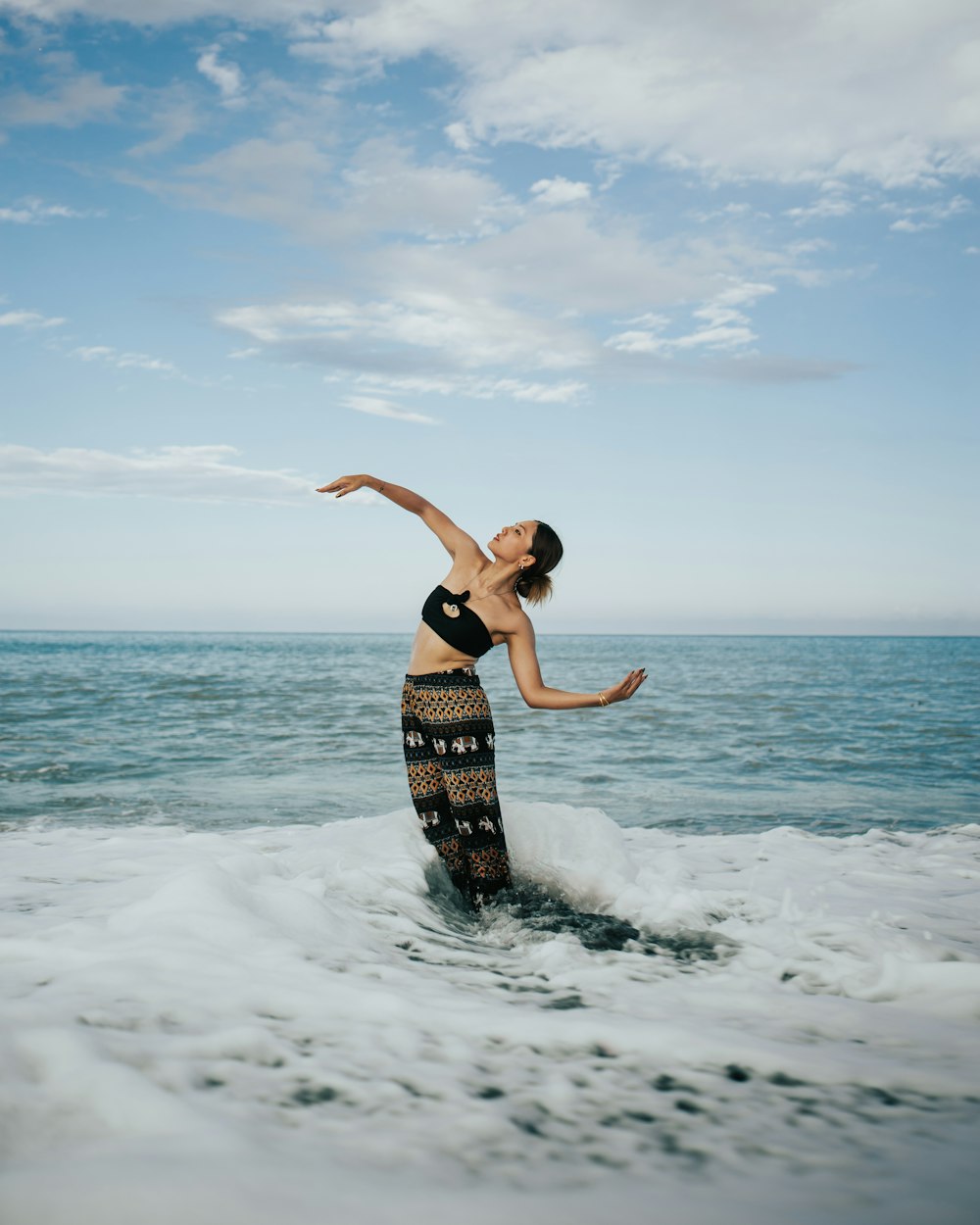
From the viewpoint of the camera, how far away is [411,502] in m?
5.29

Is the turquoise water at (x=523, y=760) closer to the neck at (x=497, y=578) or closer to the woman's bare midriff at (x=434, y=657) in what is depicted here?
the woman's bare midriff at (x=434, y=657)

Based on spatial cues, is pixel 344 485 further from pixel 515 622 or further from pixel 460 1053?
pixel 460 1053

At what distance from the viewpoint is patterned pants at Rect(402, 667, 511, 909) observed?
4.95 meters

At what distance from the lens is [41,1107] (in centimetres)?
222

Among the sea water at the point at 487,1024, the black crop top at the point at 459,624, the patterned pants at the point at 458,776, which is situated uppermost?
the black crop top at the point at 459,624

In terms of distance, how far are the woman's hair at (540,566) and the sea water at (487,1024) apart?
1685 millimetres

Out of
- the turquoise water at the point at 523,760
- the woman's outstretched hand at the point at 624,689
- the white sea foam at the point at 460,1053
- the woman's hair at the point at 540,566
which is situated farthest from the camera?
the turquoise water at the point at 523,760

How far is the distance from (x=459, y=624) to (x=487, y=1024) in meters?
2.31

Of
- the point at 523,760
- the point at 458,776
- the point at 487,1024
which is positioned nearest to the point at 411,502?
the point at 458,776

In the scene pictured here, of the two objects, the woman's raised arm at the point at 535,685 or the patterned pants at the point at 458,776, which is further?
the patterned pants at the point at 458,776

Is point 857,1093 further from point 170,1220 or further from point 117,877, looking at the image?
point 117,877

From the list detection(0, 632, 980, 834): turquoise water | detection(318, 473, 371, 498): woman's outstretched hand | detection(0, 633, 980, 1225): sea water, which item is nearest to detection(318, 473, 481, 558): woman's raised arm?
detection(318, 473, 371, 498): woman's outstretched hand

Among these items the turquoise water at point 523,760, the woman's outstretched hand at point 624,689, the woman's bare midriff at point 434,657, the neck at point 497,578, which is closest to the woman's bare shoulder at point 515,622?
the neck at point 497,578

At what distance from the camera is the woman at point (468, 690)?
483 cm
